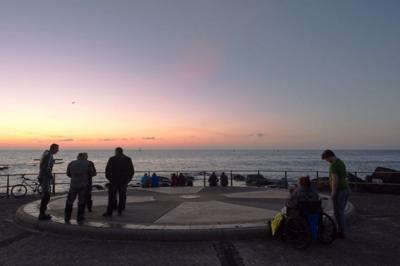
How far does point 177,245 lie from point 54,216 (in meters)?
3.97

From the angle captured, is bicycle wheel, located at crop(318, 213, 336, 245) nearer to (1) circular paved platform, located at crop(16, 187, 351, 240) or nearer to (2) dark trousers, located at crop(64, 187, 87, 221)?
(1) circular paved platform, located at crop(16, 187, 351, 240)

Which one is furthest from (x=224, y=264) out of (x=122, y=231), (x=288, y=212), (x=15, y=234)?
(x=15, y=234)

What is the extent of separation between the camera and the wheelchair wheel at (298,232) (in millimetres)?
7130

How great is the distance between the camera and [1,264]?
643 centimetres

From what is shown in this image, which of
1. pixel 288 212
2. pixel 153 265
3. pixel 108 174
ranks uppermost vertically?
pixel 108 174

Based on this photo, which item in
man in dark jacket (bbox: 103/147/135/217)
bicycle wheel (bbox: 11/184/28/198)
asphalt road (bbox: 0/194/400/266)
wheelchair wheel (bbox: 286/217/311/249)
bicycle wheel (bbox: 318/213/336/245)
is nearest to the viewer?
asphalt road (bbox: 0/194/400/266)

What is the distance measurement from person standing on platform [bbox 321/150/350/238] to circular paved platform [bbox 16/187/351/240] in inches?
61.0

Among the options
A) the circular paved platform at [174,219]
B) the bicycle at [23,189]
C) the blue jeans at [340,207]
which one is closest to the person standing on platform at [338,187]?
the blue jeans at [340,207]

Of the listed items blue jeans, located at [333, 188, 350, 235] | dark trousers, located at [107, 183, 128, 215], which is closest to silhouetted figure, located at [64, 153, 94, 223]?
dark trousers, located at [107, 183, 128, 215]

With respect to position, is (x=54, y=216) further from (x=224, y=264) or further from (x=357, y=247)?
(x=357, y=247)

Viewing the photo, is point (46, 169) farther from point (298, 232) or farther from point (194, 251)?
point (298, 232)

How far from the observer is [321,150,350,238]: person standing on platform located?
7.84m

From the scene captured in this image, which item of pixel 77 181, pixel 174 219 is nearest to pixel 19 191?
pixel 77 181

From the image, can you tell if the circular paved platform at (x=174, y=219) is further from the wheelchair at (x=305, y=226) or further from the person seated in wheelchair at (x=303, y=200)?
the person seated in wheelchair at (x=303, y=200)
